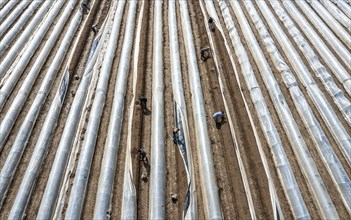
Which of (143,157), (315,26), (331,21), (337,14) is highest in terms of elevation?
(337,14)

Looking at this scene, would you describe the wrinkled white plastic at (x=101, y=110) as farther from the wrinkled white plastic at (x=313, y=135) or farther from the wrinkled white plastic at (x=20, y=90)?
the wrinkled white plastic at (x=313, y=135)

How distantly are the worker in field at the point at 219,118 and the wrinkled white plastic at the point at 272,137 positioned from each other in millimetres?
2134

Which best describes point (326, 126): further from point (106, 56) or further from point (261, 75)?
Answer: point (106, 56)

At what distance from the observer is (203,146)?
12.5m

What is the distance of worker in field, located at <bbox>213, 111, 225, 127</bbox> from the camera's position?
44.1 ft

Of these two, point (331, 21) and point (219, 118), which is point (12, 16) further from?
point (331, 21)

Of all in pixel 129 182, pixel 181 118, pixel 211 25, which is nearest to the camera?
pixel 129 182

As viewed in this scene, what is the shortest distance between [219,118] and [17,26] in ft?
59.3

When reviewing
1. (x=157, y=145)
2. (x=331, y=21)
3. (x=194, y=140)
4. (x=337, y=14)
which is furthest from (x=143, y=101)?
(x=337, y=14)

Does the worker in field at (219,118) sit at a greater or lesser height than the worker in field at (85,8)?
lesser

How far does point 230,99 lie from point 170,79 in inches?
162

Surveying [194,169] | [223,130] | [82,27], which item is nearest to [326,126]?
[223,130]

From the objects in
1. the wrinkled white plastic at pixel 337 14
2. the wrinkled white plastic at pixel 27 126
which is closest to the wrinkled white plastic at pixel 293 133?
the wrinkled white plastic at pixel 337 14

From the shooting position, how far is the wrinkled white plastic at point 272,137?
1073 centimetres
